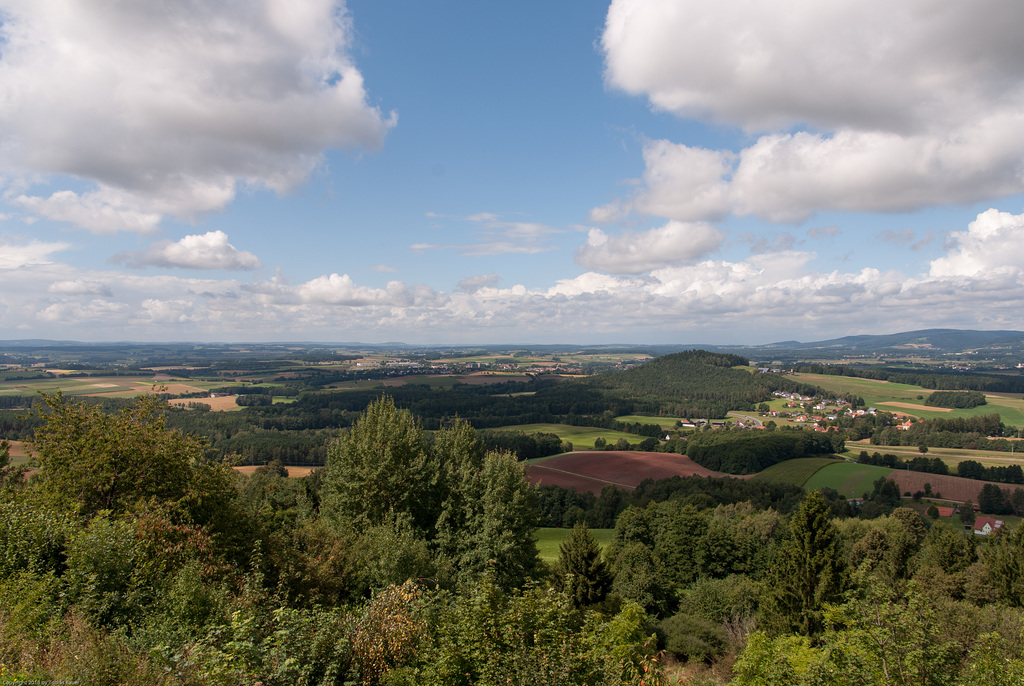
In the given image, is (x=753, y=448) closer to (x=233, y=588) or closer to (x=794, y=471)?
(x=794, y=471)

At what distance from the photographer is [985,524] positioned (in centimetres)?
6412

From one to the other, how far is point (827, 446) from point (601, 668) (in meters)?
119

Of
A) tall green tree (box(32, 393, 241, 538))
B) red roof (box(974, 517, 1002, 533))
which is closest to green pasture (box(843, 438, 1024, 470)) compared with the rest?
red roof (box(974, 517, 1002, 533))

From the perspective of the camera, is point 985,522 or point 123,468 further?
point 985,522

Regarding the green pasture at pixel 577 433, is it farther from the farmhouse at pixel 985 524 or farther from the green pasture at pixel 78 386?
the green pasture at pixel 78 386

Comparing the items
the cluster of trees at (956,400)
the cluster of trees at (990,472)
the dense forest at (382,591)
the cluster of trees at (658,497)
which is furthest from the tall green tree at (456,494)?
the cluster of trees at (956,400)

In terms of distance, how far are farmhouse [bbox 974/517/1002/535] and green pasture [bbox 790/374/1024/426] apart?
73.1 meters

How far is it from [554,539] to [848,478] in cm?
5806

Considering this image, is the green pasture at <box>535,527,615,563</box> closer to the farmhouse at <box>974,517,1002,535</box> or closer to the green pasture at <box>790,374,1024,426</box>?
the farmhouse at <box>974,517,1002,535</box>

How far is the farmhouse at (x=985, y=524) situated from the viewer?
61.8 metres

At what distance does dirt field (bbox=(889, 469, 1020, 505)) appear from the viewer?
73575 millimetres

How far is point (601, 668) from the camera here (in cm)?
1151

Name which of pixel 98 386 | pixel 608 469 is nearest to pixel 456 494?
pixel 608 469

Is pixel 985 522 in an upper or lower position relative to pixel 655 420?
lower
